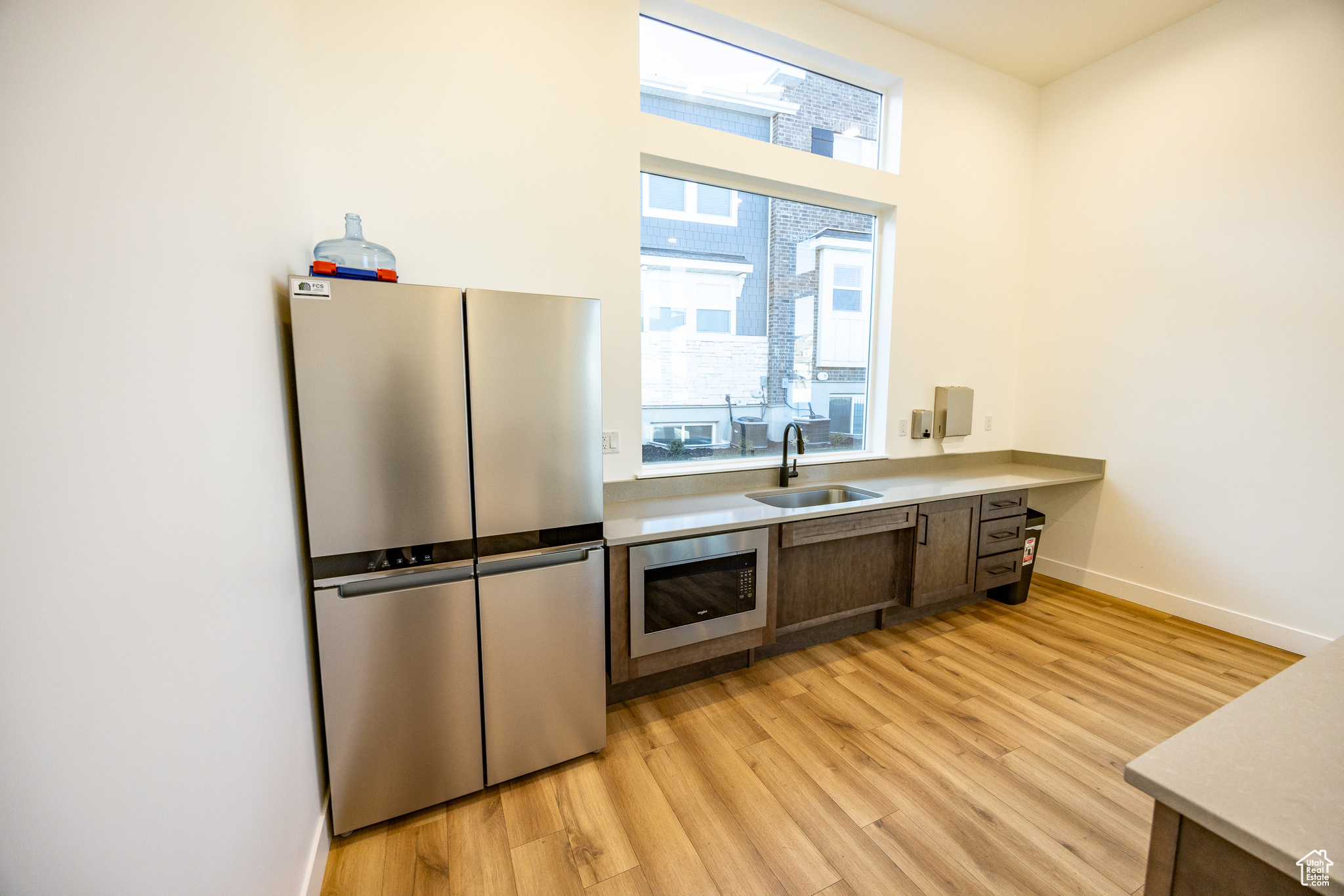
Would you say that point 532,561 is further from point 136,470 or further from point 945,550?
point 945,550

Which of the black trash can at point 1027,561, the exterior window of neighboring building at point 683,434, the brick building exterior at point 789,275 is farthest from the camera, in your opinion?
the black trash can at point 1027,561

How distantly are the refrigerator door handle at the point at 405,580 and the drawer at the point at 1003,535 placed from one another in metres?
2.88

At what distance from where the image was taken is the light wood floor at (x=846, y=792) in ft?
4.71

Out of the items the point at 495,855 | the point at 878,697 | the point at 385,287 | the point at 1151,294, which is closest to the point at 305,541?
the point at 385,287

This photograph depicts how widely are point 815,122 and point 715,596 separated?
2.81m

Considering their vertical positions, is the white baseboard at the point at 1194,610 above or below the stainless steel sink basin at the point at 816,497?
below

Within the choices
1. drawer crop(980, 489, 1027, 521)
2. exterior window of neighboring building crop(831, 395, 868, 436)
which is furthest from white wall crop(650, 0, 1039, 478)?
drawer crop(980, 489, 1027, 521)

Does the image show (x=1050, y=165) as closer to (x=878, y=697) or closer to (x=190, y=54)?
(x=878, y=697)

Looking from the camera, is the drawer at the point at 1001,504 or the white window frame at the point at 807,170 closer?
the white window frame at the point at 807,170

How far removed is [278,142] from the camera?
4.86ft

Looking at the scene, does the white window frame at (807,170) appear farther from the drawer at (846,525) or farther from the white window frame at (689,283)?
the drawer at (846,525)

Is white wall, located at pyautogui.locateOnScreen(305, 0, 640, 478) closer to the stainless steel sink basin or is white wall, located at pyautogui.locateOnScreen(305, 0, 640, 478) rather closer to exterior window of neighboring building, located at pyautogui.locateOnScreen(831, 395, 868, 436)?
the stainless steel sink basin

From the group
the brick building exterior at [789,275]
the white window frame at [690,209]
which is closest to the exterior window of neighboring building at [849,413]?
the brick building exterior at [789,275]

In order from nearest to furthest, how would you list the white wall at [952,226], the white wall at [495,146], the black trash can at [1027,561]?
the white wall at [495,146], the white wall at [952,226], the black trash can at [1027,561]
